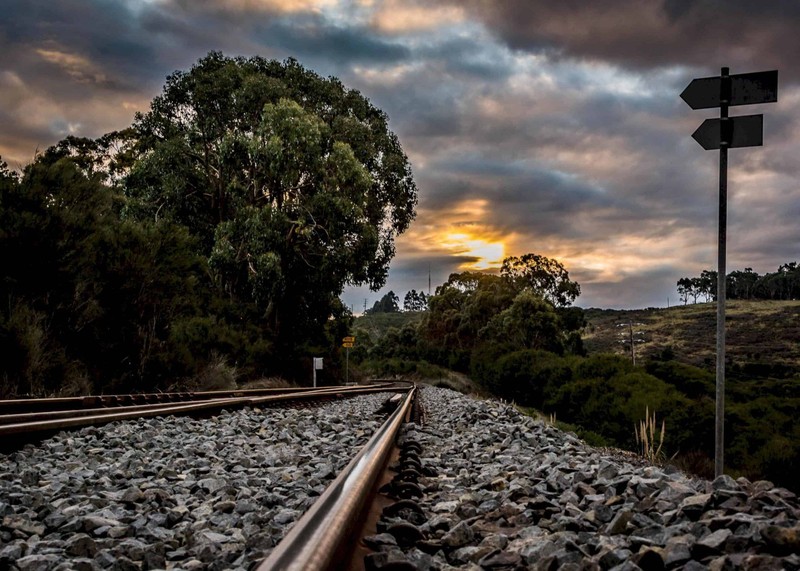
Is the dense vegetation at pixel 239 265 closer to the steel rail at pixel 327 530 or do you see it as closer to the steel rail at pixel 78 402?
the steel rail at pixel 78 402

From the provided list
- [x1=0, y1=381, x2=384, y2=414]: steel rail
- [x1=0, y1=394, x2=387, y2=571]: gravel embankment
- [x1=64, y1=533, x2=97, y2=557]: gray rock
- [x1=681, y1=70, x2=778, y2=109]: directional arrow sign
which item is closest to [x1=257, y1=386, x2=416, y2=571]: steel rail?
[x1=0, y1=394, x2=387, y2=571]: gravel embankment

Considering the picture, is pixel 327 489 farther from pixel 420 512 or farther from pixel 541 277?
pixel 541 277

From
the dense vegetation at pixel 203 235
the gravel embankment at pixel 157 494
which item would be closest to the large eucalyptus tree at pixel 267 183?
the dense vegetation at pixel 203 235

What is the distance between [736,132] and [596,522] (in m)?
4.05

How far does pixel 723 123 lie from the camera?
5285mm

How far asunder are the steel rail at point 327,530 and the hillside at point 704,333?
59.0m

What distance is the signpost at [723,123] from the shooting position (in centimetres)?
516

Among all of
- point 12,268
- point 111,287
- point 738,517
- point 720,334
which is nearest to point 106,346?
point 111,287

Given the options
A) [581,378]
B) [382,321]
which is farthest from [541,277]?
[382,321]

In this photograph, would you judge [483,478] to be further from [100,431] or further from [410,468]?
[100,431]

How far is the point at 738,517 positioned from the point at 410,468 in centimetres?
228

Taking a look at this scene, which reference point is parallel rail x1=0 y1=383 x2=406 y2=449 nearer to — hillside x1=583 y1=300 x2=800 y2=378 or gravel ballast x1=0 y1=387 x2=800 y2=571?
gravel ballast x1=0 y1=387 x2=800 y2=571

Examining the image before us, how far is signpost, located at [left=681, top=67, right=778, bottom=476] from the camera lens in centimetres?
516

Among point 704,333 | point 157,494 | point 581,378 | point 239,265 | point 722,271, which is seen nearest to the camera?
point 157,494
